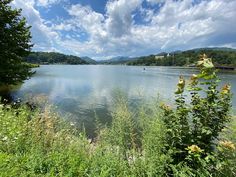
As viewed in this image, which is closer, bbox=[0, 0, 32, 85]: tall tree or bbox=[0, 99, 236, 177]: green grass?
bbox=[0, 99, 236, 177]: green grass

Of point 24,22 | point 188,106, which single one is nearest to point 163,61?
point 24,22

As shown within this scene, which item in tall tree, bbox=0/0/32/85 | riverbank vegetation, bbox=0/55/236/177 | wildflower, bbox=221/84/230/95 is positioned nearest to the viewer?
riverbank vegetation, bbox=0/55/236/177

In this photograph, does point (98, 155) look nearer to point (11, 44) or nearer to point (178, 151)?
point (178, 151)

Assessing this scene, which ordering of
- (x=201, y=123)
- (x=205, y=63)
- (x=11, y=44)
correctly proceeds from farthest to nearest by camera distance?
(x=11, y=44), (x=201, y=123), (x=205, y=63)

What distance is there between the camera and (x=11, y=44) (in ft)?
70.3

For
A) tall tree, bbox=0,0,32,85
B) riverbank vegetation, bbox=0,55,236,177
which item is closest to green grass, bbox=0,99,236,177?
riverbank vegetation, bbox=0,55,236,177

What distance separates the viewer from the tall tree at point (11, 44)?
67.7ft

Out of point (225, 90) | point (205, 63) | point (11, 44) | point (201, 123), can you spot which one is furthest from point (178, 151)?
point (11, 44)

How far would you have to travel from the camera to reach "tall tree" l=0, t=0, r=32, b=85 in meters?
20.6

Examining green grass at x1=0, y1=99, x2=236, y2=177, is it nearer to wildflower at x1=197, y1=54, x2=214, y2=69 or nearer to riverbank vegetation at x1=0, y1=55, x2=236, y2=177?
riverbank vegetation at x1=0, y1=55, x2=236, y2=177

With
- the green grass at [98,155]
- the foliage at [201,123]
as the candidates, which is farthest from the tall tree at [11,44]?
the foliage at [201,123]

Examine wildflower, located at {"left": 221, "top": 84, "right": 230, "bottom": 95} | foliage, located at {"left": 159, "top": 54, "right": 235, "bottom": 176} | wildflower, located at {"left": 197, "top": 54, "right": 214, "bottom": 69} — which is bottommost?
foliage, located at {"left": 159, "top": 54, "right": 235, "bottom": 176}

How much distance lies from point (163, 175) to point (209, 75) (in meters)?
2.56

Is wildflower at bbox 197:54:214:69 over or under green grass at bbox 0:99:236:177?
over
